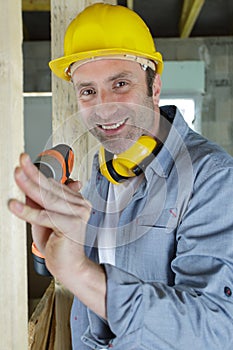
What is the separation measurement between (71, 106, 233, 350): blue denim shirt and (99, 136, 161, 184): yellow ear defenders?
0.05 meters

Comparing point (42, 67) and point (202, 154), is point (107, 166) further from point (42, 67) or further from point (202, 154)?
point (42, 67)

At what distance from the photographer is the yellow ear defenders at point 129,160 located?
128cm

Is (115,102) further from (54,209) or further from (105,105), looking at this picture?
(54,209)

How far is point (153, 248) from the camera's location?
3.71 feet

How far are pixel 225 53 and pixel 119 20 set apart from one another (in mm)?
4975

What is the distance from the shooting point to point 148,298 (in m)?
0.78

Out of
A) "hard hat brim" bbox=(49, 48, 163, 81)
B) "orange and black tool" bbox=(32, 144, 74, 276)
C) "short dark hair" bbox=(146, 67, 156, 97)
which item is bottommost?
"orange and black tool" bbox=(32, 144, 74, 276)

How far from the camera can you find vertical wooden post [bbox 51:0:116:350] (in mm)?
1558

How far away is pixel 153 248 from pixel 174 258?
6 centimetres

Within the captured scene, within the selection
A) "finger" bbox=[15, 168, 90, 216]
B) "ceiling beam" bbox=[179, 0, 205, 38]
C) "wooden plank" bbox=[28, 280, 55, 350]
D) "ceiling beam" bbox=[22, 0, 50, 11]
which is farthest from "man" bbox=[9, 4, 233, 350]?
"ceiling beam" bbox=[22, 0, 50, 11]

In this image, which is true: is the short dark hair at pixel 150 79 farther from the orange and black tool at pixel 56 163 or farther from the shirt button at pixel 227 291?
the shirt button at pixel 227 291

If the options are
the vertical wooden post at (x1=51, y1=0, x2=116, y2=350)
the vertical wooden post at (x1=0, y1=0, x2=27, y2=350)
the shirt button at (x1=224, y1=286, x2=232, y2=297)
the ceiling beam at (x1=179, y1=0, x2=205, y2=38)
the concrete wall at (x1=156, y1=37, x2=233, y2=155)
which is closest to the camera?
the vertical wooden post at (x1=0, y1=0, x2=27, y2=350)

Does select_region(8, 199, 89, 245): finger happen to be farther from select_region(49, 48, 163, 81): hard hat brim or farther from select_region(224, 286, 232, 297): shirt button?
select_region(49, 48, 163, 81): hard hat brim

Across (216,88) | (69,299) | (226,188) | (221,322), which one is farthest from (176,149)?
(216,88)
